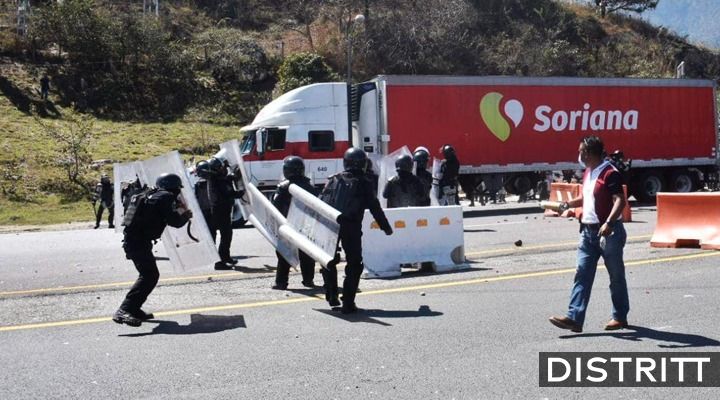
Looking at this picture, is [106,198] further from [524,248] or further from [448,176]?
[524,248]

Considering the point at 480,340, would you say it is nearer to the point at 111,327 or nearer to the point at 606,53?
the point at 111,327

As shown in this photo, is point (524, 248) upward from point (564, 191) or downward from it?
downward

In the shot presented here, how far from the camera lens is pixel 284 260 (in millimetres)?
9789

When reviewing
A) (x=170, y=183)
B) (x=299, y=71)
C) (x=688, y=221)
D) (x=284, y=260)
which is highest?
(x=299, y=71)

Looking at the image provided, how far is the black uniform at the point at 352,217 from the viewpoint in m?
8.21

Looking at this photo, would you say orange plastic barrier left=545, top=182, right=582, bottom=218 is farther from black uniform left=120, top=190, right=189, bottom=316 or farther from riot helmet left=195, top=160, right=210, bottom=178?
black uniform left=120, top=190, right=189, bottom=316

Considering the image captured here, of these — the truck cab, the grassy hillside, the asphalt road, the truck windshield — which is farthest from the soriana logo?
the asphalt road

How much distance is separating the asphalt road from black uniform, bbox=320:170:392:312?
0.36 metres

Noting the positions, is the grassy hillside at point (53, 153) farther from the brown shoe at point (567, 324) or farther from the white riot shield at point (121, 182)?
the brown shoe at point (567, 324)

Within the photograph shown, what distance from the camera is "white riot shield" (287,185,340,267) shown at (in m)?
8.26

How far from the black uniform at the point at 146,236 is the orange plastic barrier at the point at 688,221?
328 inches

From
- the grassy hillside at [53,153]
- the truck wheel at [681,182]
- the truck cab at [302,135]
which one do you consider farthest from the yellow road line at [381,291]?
the grassy hillside at [53,153]

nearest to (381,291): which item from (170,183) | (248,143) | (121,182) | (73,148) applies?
(170,183)

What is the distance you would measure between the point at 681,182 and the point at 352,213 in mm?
20513
